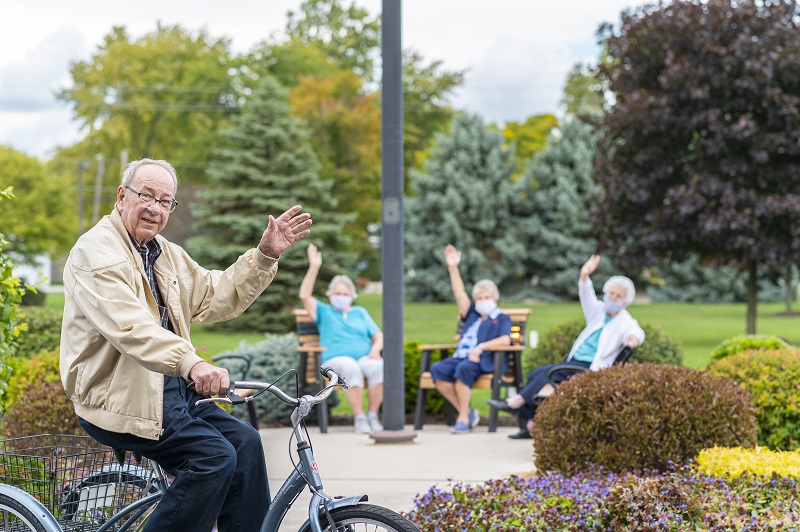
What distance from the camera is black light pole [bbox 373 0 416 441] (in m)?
8.03

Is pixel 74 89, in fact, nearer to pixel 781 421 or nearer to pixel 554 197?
pixel 554 197

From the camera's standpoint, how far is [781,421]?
24.1 feet

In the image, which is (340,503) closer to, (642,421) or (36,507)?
(36,507)

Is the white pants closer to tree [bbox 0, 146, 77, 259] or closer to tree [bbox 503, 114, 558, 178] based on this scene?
tree [bbox 0, 146, 77, 259]

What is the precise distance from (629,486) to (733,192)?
15.7 m

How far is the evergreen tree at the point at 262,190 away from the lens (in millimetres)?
26422

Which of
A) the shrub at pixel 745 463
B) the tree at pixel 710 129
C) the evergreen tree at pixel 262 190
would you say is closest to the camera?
the shrub at pixel 745 463

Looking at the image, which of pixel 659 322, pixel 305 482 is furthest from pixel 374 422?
pixel 659 322

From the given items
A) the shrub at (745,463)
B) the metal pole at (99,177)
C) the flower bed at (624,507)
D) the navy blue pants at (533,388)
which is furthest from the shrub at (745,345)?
the metal pole at (99,177)

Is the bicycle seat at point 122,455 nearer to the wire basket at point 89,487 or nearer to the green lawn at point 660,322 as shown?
the wire basket at point 89,487

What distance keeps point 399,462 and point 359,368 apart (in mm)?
1920

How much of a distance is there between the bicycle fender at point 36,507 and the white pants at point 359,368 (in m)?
5.49

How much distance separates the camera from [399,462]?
7410 mm

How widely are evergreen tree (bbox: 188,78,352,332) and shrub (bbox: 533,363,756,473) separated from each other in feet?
64.2
